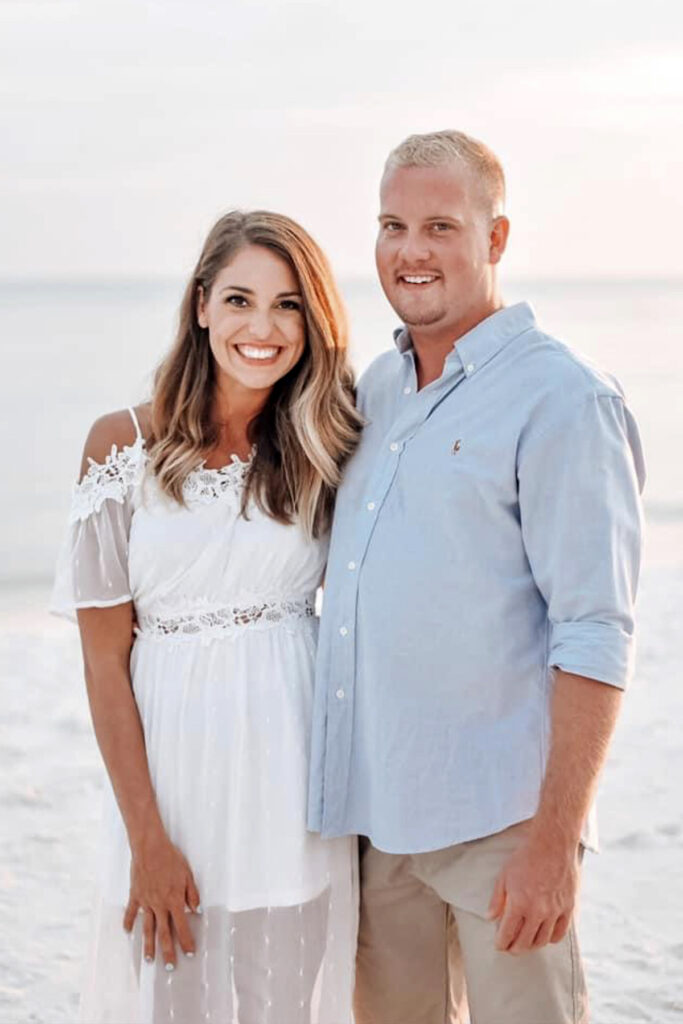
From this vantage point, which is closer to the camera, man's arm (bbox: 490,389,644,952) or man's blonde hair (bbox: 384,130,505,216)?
man's arm (bbox: 490,389,644,952)

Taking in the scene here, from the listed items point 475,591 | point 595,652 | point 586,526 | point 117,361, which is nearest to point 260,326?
point 475,591

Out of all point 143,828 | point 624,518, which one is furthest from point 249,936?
point 624,518

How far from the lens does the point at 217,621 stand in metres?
3.19

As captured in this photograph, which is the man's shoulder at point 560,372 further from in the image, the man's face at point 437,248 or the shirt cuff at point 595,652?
the shirt cuff at point 595,652

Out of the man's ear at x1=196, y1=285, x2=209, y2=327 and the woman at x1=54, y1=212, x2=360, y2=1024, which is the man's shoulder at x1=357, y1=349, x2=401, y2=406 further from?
the man's ear at x1=196, y1=285, x2=209, y2=327

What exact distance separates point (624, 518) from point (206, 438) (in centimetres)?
89

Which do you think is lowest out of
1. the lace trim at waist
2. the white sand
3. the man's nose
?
the white sand

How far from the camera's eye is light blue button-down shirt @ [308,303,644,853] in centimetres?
284

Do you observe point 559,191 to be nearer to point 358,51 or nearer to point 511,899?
point 358,51

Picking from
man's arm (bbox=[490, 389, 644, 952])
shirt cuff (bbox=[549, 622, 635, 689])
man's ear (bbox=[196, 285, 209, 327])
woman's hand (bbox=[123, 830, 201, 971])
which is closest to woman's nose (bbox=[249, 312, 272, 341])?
man's ear (bbox=[196, 285, 209, 327])

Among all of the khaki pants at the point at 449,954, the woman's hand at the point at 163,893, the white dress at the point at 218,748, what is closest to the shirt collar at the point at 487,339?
the white dress at the point at 218,748

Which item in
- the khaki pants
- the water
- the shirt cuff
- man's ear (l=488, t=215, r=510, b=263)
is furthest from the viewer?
the water

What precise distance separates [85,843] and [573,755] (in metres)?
3.00

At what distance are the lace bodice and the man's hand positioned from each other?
0.68 m
